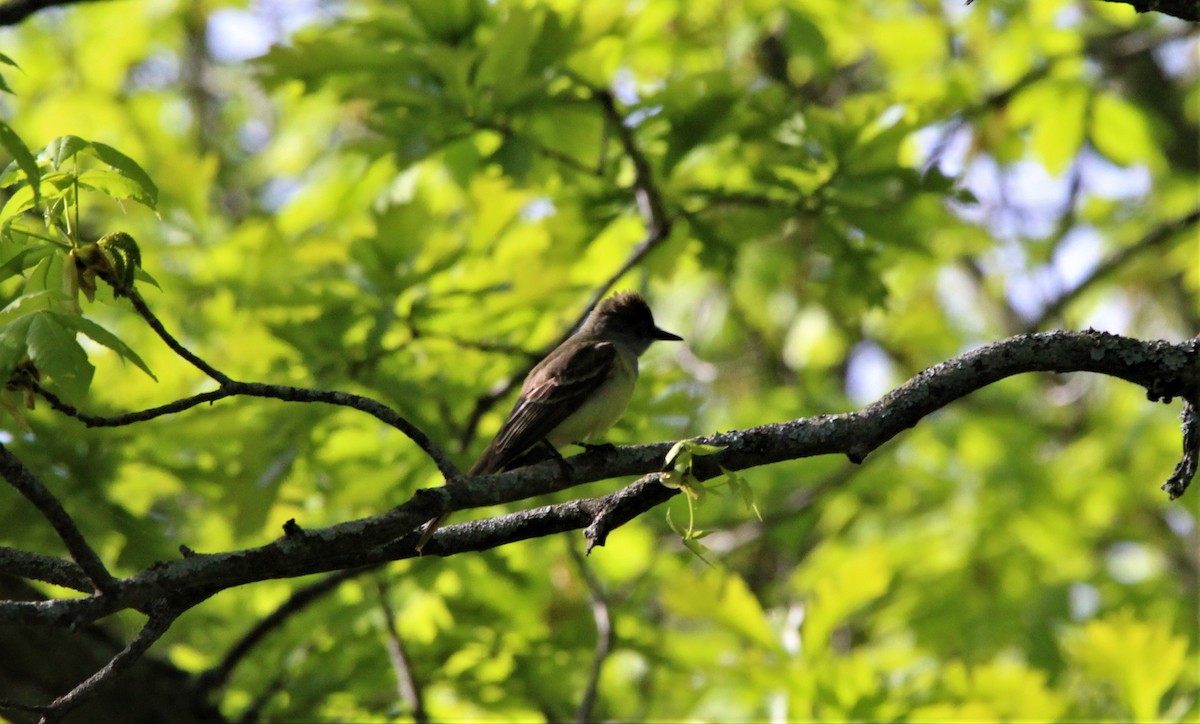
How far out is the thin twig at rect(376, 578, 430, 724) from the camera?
600cm

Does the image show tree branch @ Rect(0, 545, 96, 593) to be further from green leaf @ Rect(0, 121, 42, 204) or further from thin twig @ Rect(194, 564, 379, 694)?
thin twig @ Rect(194, 564, 379, 694)

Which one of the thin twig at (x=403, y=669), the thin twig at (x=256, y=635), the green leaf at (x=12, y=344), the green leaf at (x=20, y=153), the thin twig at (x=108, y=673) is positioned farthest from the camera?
the thin twig at (x=403, y=669)

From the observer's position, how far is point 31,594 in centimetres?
540

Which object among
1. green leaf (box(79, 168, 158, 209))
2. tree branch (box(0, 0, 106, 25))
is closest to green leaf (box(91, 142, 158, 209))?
green leaf (box(79, 168, 158, 209))

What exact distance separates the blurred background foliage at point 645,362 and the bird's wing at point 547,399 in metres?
0.28

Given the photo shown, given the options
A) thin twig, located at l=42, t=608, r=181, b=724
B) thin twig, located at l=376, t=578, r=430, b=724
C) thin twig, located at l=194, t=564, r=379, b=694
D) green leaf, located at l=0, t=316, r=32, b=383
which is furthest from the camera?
thin twig, located at l=376, t=578, r=430, b=724

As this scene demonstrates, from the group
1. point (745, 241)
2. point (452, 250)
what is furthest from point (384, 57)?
point (745, 241)

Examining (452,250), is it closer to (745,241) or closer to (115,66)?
(745,241)

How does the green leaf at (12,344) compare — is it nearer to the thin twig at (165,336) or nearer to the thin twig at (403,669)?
the thin twig at (165,336)

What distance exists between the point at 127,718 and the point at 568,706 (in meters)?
2.19

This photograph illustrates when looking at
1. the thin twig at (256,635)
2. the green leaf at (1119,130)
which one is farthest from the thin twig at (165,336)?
the green leaf at (1119,130)

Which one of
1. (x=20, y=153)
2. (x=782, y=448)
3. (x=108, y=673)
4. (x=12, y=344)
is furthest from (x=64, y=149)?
(x=782, y=448)

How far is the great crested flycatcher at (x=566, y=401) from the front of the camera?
5.68 m

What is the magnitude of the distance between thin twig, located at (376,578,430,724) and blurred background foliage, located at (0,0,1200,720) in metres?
0.09
